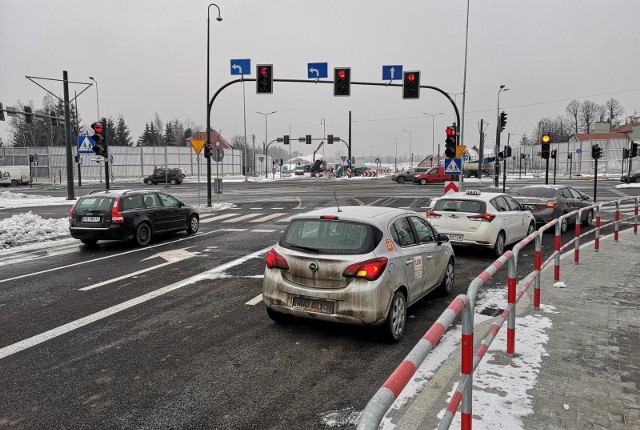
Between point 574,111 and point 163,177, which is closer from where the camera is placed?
point 163,177

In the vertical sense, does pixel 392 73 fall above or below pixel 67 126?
above

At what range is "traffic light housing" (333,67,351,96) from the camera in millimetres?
22438

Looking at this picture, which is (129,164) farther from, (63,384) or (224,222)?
(63,384)

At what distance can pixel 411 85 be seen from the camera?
22438 mm

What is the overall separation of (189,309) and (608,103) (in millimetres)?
141808

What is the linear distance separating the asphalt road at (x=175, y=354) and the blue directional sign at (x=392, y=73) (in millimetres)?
14751

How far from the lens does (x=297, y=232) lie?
6.12 metres

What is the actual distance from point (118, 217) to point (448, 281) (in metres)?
8.71

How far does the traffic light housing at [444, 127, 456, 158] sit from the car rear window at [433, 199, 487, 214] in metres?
9.09

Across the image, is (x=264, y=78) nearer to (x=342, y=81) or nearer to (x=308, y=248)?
(x=342, y=81)

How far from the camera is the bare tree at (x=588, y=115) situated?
404 ft

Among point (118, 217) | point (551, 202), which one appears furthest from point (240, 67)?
point (551, 202)

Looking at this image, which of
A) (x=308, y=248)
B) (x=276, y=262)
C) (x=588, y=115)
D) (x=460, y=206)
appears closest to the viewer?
(x=308, y=248)

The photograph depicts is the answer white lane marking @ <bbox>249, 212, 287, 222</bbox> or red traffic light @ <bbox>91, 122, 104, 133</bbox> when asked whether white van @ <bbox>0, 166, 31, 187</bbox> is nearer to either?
red traffic light @ <bbox>91, 122, 104, 133</bbox>
